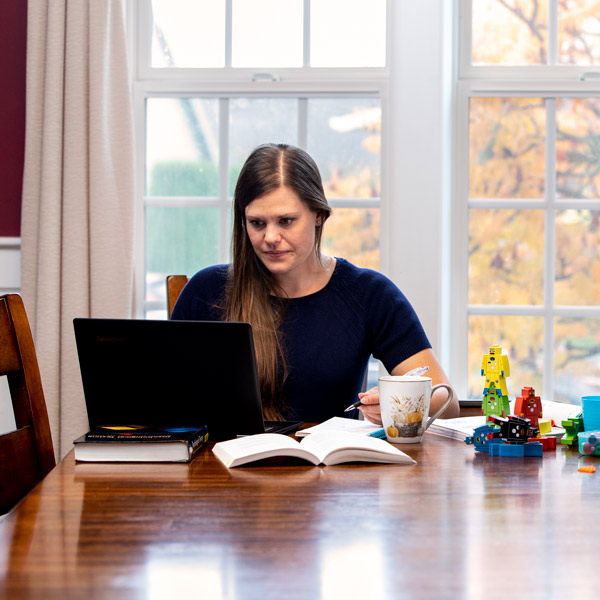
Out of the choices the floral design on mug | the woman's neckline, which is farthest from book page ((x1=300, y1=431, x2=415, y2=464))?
the woman's neckline

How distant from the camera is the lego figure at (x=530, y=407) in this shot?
133 centimetres

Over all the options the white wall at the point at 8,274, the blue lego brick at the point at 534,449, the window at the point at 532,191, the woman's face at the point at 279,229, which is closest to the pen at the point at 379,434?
the blue lego brick at the point at 534,449

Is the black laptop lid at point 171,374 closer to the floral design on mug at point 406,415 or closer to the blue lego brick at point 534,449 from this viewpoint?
the floral design on mug at point 406,415

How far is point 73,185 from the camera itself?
8.35ft

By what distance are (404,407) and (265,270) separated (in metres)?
0.74

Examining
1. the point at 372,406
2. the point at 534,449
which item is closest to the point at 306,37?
the point at 372,406

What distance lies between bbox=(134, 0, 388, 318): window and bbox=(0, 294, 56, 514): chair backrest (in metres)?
1.41

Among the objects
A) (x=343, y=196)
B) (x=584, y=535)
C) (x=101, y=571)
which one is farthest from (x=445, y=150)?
(x=101, y=571)

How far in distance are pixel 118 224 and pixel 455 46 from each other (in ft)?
4.47

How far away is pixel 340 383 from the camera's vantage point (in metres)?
1.88

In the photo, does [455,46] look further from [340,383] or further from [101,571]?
[101,571]

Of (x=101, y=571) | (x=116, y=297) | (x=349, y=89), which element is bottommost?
(x=101, y=571)

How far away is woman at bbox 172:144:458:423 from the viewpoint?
184 cm

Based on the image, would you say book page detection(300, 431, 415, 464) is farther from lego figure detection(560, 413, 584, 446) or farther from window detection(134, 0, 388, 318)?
window detection(134, 0, 388, 318)
